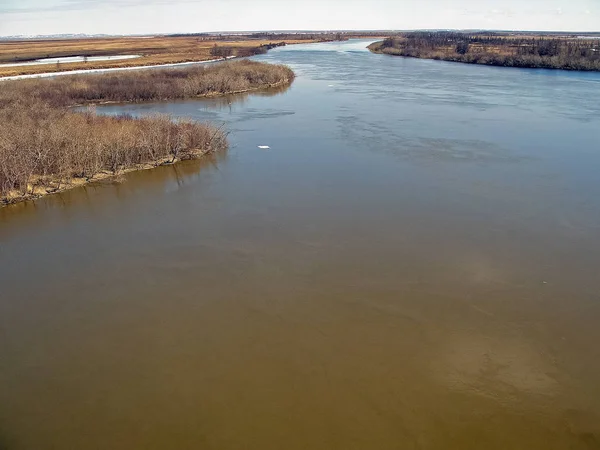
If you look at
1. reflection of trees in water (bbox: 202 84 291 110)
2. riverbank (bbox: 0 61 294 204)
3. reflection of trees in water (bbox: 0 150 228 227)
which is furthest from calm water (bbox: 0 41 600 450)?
reflection of trees in water (bbox: 202 84 291 110)

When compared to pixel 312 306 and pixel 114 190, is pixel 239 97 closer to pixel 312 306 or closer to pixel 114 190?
pixel 114 190

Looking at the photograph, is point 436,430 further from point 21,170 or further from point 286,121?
point 286,121

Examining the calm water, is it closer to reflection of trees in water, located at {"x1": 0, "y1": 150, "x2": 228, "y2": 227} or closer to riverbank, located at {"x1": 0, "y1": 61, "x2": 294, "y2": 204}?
reflection of trees in water, located at {"x1": 0, "y1": 150, "x2": 228, "y2": 227}

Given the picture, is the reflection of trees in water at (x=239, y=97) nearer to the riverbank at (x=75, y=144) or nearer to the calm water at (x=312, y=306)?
the riverbank at (x=75, y=144)

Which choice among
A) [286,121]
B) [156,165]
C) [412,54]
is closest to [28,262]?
[156,165]

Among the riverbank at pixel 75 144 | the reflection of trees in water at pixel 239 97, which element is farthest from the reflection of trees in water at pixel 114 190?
the reflection of trees in water at pixel 239 97

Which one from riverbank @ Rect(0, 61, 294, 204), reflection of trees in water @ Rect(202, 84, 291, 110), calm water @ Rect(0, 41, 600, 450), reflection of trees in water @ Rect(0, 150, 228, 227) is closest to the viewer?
calm water @ Rect(0, 41, 600, 450)

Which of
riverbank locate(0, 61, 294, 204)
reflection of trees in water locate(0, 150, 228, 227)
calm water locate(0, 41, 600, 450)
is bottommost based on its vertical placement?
calm water locate(0, 41, 600, 450)

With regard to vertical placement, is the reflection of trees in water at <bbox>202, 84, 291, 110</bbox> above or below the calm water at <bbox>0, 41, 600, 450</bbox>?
above
